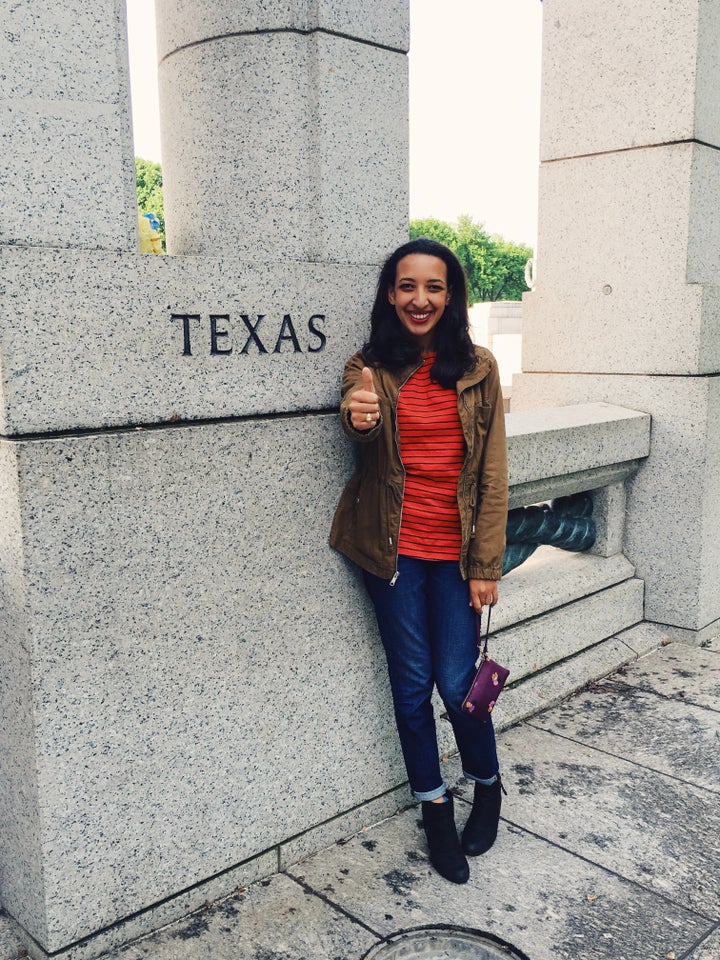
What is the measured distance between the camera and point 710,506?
532 cm

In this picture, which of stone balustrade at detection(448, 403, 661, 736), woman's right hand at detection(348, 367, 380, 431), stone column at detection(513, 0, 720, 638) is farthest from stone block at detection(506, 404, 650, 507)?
woman's right hand at detection(348, 367, 380, 431)

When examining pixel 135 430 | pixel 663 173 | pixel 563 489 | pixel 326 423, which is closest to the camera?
pixel 135 430

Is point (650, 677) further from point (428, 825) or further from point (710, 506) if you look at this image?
point (428, 825)

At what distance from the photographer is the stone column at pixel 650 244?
5.14 metres

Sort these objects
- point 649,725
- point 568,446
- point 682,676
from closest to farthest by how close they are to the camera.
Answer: point 649,725 → point 568,446 → point 682,676

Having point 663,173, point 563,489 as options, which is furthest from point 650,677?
point 663,173

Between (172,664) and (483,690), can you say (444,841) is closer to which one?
(483,690)

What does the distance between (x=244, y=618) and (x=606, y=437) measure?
267 centimetres

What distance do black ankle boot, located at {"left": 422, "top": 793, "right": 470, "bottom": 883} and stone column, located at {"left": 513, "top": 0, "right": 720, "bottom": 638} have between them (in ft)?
8.92

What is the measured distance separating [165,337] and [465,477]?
1.07 metres

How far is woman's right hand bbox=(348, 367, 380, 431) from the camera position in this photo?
2832 mm

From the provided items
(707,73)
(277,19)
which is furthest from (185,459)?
(707,73)

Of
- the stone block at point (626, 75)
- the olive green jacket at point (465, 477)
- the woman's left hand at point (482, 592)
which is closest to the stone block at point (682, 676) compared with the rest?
the woman's left hand at point (482, 592)

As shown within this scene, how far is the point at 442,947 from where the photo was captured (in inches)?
108
